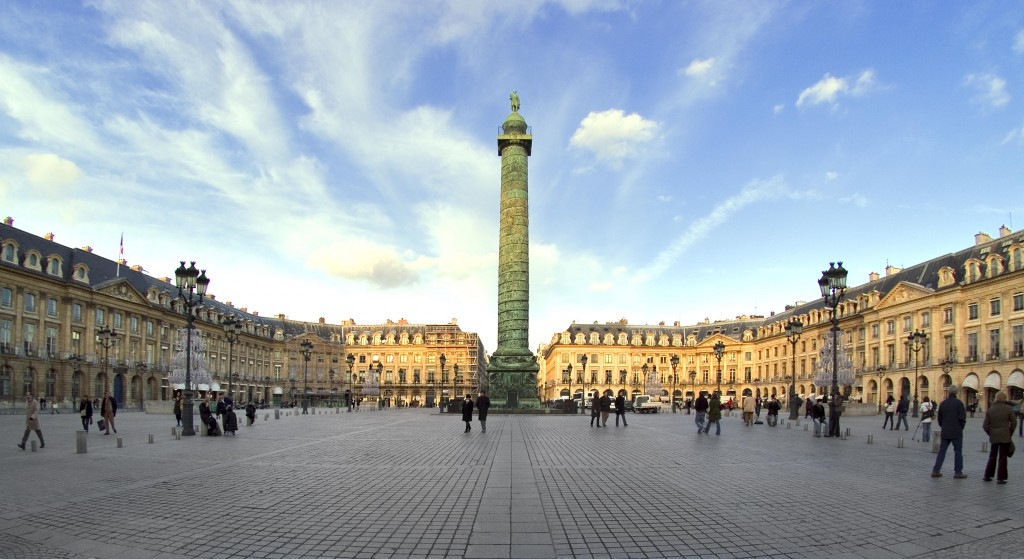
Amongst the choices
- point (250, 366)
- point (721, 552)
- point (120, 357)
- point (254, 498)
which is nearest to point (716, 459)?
point (721, 552)

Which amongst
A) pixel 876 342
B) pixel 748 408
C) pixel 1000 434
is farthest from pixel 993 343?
pixel 1000 434

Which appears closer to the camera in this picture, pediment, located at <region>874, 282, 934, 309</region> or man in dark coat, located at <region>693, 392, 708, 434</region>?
man in dark coat, located at <region>693, 392, 708, 434</region>

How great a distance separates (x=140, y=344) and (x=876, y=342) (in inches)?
2985

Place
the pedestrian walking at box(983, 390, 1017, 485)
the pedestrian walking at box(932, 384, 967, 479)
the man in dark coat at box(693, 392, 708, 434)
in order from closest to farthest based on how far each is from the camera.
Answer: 1. the pedestrian walking at box(983, 390, 1017, 485)
2. the pedestrian walking at box(932, 384, 967, 479)
3. the man in dark coat at box(693, 392, 708, 434)

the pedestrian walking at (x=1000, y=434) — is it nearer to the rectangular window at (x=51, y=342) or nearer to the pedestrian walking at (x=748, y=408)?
the pedestrian walking at (x=748, y=408)

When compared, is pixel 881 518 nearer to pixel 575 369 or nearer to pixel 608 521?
pixel 608 521

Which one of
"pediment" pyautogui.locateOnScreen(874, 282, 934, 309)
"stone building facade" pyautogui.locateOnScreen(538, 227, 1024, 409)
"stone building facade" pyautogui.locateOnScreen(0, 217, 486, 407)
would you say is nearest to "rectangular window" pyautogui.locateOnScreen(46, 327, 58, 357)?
"stone building facade" pyautogui.locateOnScreen(0, 217, 486, 407)

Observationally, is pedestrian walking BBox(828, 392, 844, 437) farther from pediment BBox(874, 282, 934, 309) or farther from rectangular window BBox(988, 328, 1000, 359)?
pediment BBox(874, 282, 934, 309)

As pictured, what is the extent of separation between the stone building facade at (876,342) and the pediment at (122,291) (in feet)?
153

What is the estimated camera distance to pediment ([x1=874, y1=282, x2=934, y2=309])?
62.3 m

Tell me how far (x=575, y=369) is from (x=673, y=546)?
104 metres

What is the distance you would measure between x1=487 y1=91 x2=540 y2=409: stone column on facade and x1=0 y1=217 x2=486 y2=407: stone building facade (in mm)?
13095

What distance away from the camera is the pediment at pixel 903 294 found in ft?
204

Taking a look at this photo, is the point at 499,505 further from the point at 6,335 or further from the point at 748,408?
the point at 6,335
